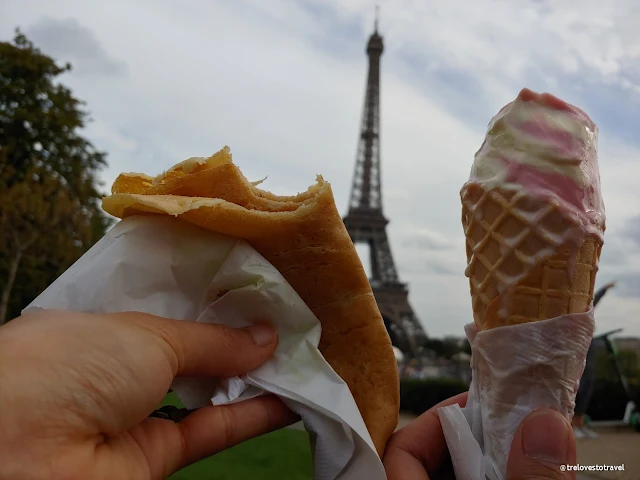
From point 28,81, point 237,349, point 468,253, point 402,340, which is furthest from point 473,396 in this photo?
point 402,340

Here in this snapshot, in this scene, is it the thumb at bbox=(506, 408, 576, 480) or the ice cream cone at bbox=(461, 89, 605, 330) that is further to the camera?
the ice cream cone at bbox=(461, 89, 605, 330)

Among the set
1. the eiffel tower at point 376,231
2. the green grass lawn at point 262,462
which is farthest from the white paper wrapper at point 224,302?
the eiffel tower at point 376,231

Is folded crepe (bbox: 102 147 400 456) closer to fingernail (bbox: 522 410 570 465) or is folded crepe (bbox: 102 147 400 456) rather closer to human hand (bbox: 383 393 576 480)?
human hand (bbox: 383 393 576 480)

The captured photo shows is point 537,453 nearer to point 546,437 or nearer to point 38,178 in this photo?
point 546,437

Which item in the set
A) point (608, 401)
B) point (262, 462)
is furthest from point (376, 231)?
point (262, 462)

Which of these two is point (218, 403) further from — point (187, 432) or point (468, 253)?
point (468, 253)

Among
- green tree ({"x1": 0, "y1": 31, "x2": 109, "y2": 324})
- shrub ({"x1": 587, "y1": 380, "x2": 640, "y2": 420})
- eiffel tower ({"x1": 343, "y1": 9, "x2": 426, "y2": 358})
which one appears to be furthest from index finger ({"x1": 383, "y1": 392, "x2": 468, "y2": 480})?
eiffel tower ({"x1": 343, "y1": 9, "x2": 426, "y2": 358})

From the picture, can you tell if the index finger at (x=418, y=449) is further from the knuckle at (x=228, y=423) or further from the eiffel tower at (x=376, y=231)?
the eiffel tower at (x=376, y=231)
